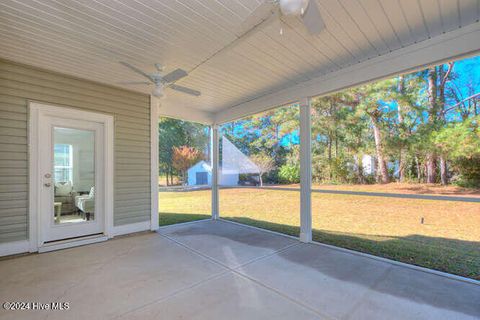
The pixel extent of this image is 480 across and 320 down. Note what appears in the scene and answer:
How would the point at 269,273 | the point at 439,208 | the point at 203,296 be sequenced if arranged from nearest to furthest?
1. the point at 203,296
2. the point at 269,273
3. the point at 439,208

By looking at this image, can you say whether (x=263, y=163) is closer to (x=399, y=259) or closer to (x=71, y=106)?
(x=399, y=259)

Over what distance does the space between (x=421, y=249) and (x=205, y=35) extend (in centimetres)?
425

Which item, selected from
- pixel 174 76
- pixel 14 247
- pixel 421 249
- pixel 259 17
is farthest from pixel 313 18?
pixel 14 247

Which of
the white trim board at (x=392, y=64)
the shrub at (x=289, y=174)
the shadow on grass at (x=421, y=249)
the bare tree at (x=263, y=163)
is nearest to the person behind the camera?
the white trim board at (x=392, y=64)

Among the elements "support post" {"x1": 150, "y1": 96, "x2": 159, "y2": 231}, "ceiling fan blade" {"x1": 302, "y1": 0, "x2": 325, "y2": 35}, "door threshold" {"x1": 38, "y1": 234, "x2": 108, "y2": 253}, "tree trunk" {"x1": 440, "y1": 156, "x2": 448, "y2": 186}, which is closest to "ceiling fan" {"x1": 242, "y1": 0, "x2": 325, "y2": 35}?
"ceiling fan blade" {"x1": 302, "y1": 0, "x2": 325, "y2": 35}

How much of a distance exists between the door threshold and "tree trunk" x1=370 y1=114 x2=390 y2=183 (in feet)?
16.4

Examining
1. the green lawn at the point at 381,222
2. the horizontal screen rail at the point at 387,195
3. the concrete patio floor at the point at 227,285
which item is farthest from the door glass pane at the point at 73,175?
the horizontal screen rail at the point at 387,195

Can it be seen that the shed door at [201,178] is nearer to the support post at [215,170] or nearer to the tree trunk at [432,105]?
the support post at [215,170]

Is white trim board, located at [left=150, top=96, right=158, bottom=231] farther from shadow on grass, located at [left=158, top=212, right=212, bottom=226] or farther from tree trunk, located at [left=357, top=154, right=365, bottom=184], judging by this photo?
tree trunk, located at [left=357, top=154, right=365, bottom=184]

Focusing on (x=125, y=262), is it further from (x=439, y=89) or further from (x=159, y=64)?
Result: (x=439, y=89)

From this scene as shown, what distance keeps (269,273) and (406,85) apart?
13.8 ft

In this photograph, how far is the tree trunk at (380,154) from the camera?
13.2 feet

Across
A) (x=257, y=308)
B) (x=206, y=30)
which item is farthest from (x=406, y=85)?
(x=257, y=308)

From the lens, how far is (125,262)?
9.46 feet
